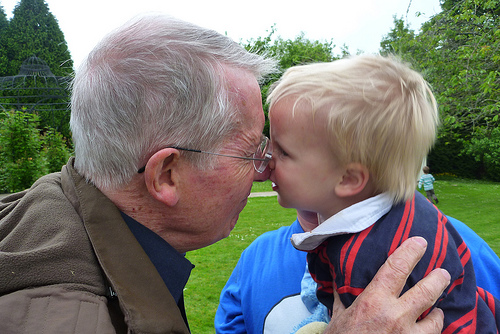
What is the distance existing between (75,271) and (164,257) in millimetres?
454

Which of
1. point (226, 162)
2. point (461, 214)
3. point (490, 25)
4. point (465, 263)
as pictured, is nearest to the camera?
point (465, 263)

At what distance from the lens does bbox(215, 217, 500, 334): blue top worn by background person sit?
199cm

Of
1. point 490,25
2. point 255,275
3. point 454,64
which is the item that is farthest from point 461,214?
point 255,275

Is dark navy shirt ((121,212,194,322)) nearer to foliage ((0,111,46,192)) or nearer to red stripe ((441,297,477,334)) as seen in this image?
red stripe ((441,297,477,334))

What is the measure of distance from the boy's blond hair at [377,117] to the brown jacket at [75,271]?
985 mm

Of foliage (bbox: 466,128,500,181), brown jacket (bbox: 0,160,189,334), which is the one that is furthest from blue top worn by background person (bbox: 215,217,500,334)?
foliage (bbox: 466,128,500,181)

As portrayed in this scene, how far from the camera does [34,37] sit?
28656 millimetres

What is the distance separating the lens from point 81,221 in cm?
165

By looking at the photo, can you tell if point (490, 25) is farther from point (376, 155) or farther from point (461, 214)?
point (376, 155)

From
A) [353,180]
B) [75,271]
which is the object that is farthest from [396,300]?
[75,271]

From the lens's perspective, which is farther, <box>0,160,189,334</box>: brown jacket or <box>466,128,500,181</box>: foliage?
<box>466,128,500,181</box>: foliage

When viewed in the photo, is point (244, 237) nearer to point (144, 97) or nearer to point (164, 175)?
point (164, 175)

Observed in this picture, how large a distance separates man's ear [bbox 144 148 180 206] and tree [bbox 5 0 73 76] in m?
29.3

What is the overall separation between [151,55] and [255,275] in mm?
1295
